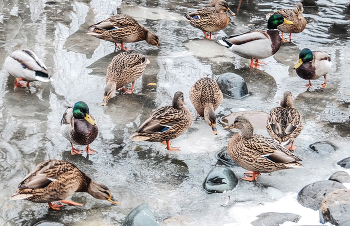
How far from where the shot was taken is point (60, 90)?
614 cm

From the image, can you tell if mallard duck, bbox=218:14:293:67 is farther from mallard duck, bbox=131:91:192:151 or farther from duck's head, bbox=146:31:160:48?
mallard duck, bbox=131:91:192:151

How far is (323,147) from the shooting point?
496 cm

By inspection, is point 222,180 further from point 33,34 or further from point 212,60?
point 33,34

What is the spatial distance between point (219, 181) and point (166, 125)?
1.00 metres

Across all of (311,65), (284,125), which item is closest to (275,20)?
(311,65)

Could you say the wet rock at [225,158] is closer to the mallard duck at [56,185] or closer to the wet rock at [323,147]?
the wet rock at [323,147]

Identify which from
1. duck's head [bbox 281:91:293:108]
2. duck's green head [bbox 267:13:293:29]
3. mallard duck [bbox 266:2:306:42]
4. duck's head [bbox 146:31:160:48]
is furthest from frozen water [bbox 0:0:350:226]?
duck's green head [bbox 267:13:293:29]

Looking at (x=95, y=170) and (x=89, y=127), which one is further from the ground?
(x=89, y=127)

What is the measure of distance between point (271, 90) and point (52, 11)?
16.6 feet

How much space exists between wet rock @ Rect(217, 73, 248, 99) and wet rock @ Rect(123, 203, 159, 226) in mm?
2892

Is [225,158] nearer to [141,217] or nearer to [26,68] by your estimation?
[141,217]

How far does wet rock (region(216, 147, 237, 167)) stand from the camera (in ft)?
15.7

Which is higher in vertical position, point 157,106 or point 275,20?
point 275,20

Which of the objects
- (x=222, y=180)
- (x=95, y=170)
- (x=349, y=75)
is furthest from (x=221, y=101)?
(x=349, y=75)
